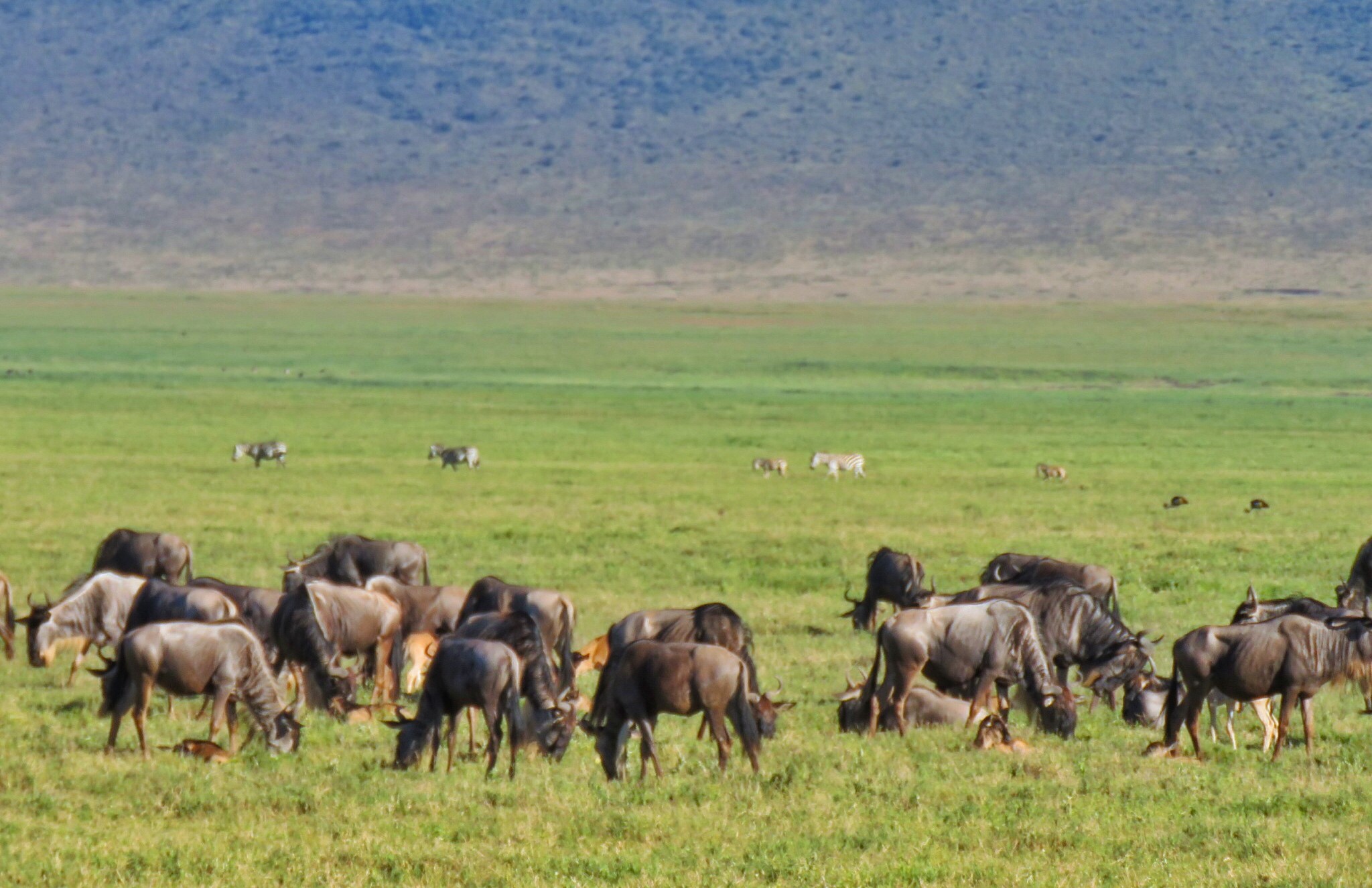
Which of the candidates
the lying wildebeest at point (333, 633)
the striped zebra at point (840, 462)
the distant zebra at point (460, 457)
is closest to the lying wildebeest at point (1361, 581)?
the lying wildebeest at point (333, 633)

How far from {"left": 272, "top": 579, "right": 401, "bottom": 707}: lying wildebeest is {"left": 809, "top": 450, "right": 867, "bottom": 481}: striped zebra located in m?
23.2

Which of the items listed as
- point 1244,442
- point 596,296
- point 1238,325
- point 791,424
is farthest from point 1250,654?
point 596,296

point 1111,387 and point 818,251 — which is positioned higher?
point 818,251

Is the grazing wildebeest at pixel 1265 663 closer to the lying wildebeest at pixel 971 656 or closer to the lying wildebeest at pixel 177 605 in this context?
the lying wildebeest at pixel 971 656

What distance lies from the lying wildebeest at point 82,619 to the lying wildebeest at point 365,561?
229cm

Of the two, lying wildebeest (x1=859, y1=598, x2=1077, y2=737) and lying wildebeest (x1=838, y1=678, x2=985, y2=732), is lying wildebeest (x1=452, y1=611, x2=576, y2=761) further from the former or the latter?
lying wildebeest (x1=859, y1=598, x2=1077, y2=737)

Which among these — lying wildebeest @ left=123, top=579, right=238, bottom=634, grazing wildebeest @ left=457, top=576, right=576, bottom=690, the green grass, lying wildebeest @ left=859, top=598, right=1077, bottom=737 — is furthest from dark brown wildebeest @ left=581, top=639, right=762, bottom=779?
lying wildebeest @ left=123, top=579, right=238, bottom=634

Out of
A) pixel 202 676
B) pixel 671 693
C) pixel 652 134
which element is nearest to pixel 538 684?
pixel 671 693

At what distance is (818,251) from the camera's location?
12269cm

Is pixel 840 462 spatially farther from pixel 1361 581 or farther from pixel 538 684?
pixel 538 684

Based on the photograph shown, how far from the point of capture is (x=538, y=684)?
11.5m

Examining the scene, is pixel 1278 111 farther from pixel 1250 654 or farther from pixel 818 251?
pixel 1250 654

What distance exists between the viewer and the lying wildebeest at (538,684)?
37.8 feet

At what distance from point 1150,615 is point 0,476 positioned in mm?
22818
